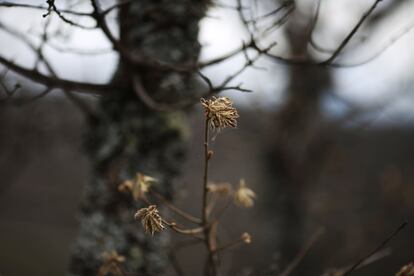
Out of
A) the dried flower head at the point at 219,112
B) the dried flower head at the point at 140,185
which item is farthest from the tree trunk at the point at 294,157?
the dried flower head at the point at 219,112

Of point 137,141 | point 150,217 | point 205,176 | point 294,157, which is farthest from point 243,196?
point 294,157

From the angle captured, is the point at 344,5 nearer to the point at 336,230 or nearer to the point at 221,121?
the point at 336,230

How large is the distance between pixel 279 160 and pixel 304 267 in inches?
52.4

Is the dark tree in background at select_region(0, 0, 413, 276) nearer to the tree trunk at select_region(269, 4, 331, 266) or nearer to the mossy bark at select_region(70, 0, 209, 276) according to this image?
the mossy bark at select_region(70, 0, 209, 276)

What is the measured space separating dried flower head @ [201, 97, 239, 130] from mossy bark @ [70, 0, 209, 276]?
80 centimetres

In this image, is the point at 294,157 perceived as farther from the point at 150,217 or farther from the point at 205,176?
the point at 150,217

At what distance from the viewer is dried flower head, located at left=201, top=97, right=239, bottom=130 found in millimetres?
745

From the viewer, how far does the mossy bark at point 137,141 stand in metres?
1.56

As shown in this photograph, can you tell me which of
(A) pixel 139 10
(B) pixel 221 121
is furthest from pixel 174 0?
(B) pixel 221 121

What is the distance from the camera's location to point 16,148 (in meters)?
3.21

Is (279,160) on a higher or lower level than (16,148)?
higher

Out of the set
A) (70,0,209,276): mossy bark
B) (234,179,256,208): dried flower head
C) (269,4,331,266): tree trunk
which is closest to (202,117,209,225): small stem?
(234,179,256,208): dried flower head

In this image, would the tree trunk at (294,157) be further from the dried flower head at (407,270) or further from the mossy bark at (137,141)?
the dried flower head at (407,270)

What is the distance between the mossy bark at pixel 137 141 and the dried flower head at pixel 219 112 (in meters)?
0.80
